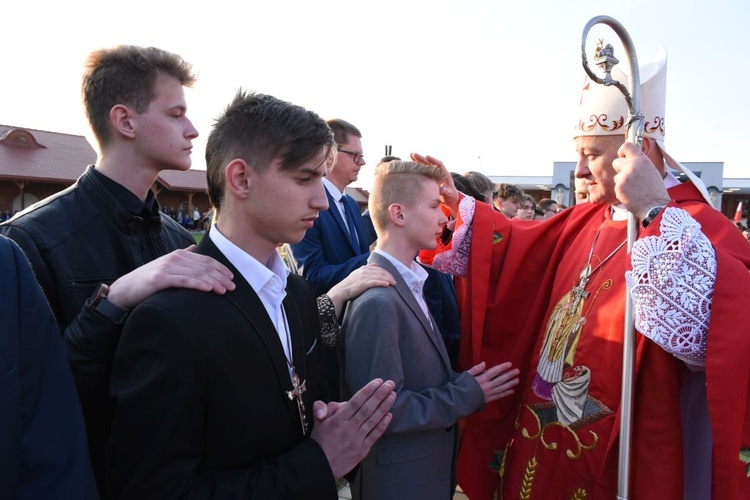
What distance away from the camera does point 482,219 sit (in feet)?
8.98

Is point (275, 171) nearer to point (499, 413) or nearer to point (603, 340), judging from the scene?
point (603, 340)

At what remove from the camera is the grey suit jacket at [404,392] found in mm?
2023

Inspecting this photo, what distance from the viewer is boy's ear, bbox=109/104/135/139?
1825 millimetres

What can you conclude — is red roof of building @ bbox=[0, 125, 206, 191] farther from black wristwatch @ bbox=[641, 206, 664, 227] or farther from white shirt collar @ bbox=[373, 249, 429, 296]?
black wristwatch @ bbox=[641, 206, 664, 227]

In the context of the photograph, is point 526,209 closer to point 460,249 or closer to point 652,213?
point 460,249

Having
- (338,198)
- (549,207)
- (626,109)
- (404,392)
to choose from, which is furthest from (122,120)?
A: (549,207)

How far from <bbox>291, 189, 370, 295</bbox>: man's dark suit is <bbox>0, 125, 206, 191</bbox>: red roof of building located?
79.3 feet

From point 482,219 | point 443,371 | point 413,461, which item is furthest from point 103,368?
point 482,219

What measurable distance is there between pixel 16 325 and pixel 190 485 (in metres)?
0.52

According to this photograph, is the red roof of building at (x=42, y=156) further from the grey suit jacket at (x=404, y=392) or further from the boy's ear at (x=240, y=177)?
the boy's ear at (x=240, y=177)

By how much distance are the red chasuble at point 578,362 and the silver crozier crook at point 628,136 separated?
108 mm

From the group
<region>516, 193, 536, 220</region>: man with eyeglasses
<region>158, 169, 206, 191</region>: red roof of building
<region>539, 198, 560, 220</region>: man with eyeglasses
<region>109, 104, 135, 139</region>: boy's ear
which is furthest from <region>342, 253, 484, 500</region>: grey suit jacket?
<region>158, 169, 206, 191</region>: red roof of building

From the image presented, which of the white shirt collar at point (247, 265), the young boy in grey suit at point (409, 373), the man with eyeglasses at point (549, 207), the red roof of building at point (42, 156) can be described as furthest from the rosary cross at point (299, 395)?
the red roof of building at point (42, 156)

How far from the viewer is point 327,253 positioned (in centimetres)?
328
